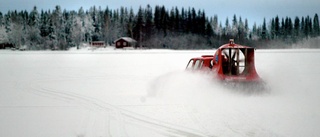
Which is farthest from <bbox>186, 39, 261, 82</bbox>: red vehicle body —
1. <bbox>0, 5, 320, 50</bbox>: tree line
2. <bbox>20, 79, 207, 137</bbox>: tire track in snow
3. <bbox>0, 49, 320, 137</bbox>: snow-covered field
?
<bbox>0, 5, 320, 50</bbox>: tree line

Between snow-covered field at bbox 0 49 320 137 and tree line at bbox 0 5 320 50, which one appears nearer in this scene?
snow-covered field at bbox 0 49 320 137

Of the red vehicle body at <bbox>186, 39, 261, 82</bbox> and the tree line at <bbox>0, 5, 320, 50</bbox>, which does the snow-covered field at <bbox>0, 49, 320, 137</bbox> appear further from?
the tree line at <bbox>0, 5, 320, 50</bbox>

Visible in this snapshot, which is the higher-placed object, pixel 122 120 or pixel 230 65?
pixel 230 65

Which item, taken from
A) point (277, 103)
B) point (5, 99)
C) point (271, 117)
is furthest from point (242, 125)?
point (5, 99)

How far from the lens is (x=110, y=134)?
19.1ft

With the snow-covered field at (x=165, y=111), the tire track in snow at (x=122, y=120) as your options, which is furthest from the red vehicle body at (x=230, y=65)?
the tire track in snow at (x=122, y=120)

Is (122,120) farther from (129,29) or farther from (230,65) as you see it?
(129,29)

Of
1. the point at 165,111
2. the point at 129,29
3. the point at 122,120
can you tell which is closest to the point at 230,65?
the point at 165,111

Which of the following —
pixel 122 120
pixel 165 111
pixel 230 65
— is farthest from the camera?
pixel 230 65

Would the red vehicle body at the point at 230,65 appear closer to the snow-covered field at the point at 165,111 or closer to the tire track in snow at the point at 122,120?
the snow-covered field at the point at 165,111

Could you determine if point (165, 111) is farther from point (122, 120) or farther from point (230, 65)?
point (230, 65)

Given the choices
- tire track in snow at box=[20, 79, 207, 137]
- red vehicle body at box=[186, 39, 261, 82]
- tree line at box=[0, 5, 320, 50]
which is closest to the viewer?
tire track in snow at box=[20, 79, 207, 137]

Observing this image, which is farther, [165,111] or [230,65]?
[230,65]

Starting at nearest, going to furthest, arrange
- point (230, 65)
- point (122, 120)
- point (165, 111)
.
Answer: point (122, 120) < point (165, 111) < point (230, 65)
